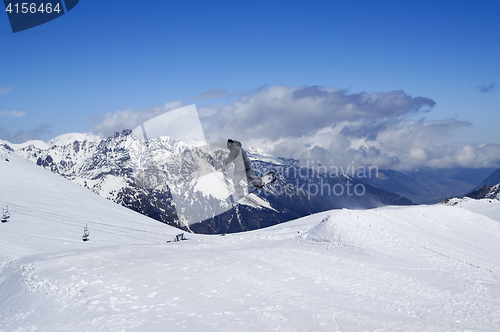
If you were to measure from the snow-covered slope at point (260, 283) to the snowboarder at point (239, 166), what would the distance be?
462 centimetres

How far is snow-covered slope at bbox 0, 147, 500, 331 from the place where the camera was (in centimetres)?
1122

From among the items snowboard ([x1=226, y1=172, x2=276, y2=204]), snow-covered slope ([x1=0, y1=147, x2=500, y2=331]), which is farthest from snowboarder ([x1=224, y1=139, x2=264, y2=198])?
snow-covered slope ([x1=0, y1=147, x2=500, y2=331])

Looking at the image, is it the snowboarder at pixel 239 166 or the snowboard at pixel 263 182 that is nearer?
the snowboarder at pixel 239 166

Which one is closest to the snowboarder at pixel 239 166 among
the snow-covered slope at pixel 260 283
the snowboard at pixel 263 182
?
the snowboard at pixel 263 182

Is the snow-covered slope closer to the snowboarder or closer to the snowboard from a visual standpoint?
the snowboard

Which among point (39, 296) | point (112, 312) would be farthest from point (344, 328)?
point (39, 296)

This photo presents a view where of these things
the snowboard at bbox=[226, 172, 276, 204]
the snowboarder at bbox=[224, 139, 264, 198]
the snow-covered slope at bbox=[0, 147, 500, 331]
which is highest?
the snowboarder at bbox=[224, 139, 264, 198]

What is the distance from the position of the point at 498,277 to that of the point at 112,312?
68.8 feet

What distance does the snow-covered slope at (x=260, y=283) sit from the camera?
442 inches

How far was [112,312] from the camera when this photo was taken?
11.3 meters

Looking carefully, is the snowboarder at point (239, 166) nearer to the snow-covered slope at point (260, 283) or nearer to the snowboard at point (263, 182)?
the snowboard at point (263, 182)

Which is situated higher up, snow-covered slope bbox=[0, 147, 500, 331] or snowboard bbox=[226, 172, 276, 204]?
snowboard bbox=[226, 172, 276, 204]

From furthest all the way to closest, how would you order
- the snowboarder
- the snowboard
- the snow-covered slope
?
the snowboard, the snowboarder, the snow-covered slope

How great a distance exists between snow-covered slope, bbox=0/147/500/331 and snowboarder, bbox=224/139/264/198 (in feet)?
15.2
